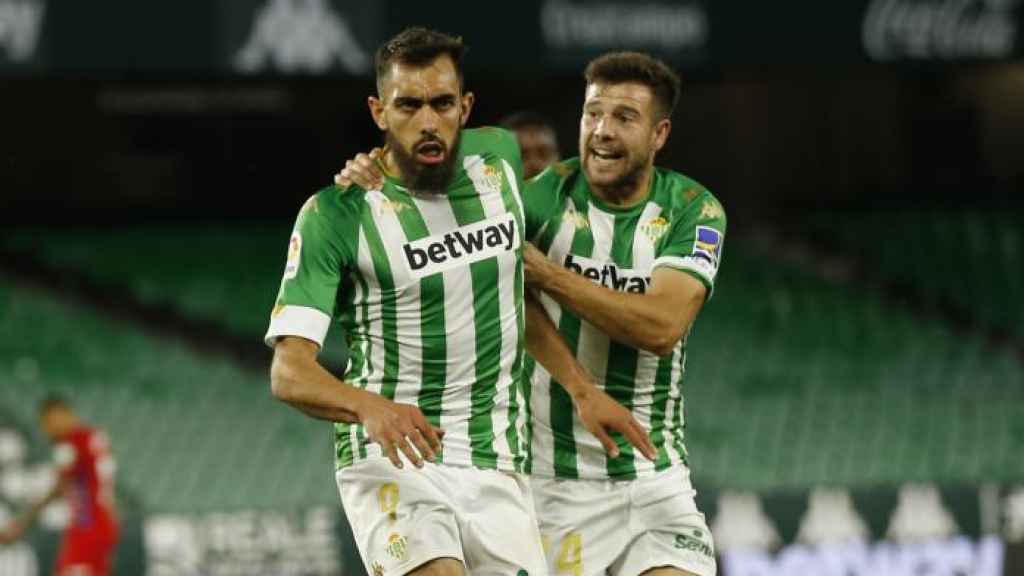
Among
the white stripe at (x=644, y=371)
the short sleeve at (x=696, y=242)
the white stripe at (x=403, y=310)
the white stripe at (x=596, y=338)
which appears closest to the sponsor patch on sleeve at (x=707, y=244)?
the short sleeve at (x=696, y=242)

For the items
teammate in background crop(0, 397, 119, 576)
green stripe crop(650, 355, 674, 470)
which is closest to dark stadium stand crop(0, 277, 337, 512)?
teammate in background crop(0, 397, 119, 576)

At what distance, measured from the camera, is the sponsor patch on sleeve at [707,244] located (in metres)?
4.44

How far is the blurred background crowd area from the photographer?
866cm

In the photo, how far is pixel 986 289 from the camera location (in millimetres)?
13945

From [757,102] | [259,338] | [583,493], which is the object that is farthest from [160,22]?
[757,102]

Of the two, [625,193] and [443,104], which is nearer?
[443,104]

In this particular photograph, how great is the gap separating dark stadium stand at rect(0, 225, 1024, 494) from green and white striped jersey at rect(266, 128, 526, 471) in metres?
6.54

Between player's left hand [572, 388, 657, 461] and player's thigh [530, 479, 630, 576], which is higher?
player's left hand [572, 388, 657, 461]

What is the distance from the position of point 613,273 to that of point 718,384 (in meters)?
8.17

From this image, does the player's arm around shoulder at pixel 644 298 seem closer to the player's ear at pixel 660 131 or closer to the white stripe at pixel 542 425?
the player's ear at pixel 660 131

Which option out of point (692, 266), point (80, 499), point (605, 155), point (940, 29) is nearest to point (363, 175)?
point (605, 155)

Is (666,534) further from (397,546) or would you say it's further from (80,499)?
(80,499)

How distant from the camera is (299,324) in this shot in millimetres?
3848

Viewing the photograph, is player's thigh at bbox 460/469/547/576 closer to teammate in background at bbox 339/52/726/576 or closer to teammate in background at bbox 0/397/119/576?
teammate in background at bbox 339/52/726/576
